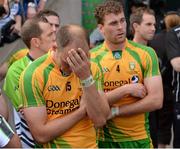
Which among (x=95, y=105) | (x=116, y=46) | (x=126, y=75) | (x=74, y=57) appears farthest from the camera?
(x=116, y=46)

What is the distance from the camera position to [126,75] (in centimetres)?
452

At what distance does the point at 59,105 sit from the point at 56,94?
8cm

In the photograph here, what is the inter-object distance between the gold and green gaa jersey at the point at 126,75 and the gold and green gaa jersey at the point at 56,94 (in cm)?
73

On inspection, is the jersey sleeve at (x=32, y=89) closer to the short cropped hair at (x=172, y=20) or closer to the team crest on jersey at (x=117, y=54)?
the team crest on jersey at (x=117, y=54)

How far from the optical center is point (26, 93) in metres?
3.80

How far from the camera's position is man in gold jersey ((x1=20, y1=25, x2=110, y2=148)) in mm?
3730

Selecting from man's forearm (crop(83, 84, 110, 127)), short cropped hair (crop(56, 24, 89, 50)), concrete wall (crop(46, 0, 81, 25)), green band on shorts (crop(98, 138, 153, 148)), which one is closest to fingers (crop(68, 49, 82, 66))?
short cropped hair (crop(56, 24, 89, 50))

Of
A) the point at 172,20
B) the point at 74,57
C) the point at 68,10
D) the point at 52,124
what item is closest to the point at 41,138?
the point at 52,124

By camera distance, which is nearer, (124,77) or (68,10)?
(124,77)

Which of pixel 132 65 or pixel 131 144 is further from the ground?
pixel 132 65

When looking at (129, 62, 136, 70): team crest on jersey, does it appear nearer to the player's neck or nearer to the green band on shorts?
the player's neck

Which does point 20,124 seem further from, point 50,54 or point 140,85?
point 140,85

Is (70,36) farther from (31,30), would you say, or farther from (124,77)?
(31,30)

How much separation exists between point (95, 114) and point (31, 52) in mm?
1201
